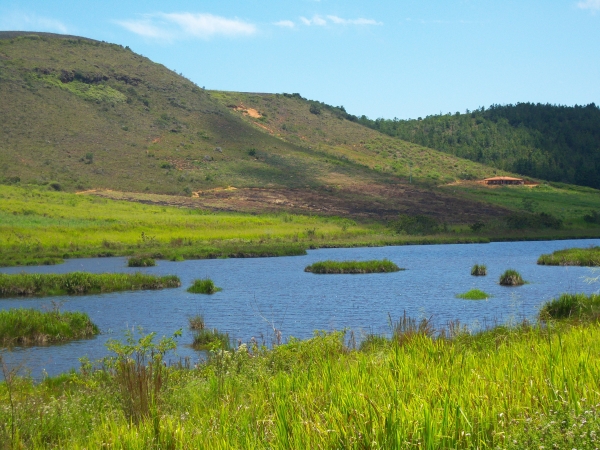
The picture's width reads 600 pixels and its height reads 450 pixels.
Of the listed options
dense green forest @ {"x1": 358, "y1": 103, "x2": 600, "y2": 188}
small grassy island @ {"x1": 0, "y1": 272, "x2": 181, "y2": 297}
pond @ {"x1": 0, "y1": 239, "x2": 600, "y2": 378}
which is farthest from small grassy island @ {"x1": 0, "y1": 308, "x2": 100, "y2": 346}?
dense green forest @ {"x1": 358, "y1": 103, "x2": 600, "y2": 188}

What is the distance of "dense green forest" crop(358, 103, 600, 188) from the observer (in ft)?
490

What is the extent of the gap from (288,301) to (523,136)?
154 meters

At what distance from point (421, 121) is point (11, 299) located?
171m

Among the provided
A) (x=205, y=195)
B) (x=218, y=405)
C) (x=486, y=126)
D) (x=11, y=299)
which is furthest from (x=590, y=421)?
(x=486, y=126)

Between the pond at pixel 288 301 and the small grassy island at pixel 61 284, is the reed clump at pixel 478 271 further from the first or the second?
the small grassy island at pixel 61 284

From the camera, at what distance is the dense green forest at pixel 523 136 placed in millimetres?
149500

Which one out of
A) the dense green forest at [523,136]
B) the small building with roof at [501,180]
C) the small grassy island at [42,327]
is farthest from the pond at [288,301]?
the dense green forest at [523,136]

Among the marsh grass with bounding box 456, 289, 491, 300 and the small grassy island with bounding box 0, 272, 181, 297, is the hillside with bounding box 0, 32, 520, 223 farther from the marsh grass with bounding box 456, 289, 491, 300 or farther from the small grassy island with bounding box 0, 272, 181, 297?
the marsh grass with bounding box 456, 289, 491, 300

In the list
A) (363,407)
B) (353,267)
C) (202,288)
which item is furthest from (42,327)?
(353,267)

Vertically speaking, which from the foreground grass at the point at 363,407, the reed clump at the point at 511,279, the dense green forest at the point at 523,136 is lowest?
the reed clump at the point at 511,279

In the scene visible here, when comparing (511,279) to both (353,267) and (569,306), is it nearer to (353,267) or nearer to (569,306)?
(353,267)

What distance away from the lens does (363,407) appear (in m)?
5.86

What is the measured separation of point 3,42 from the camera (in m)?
117

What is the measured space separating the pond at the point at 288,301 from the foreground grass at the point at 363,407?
2935mm
